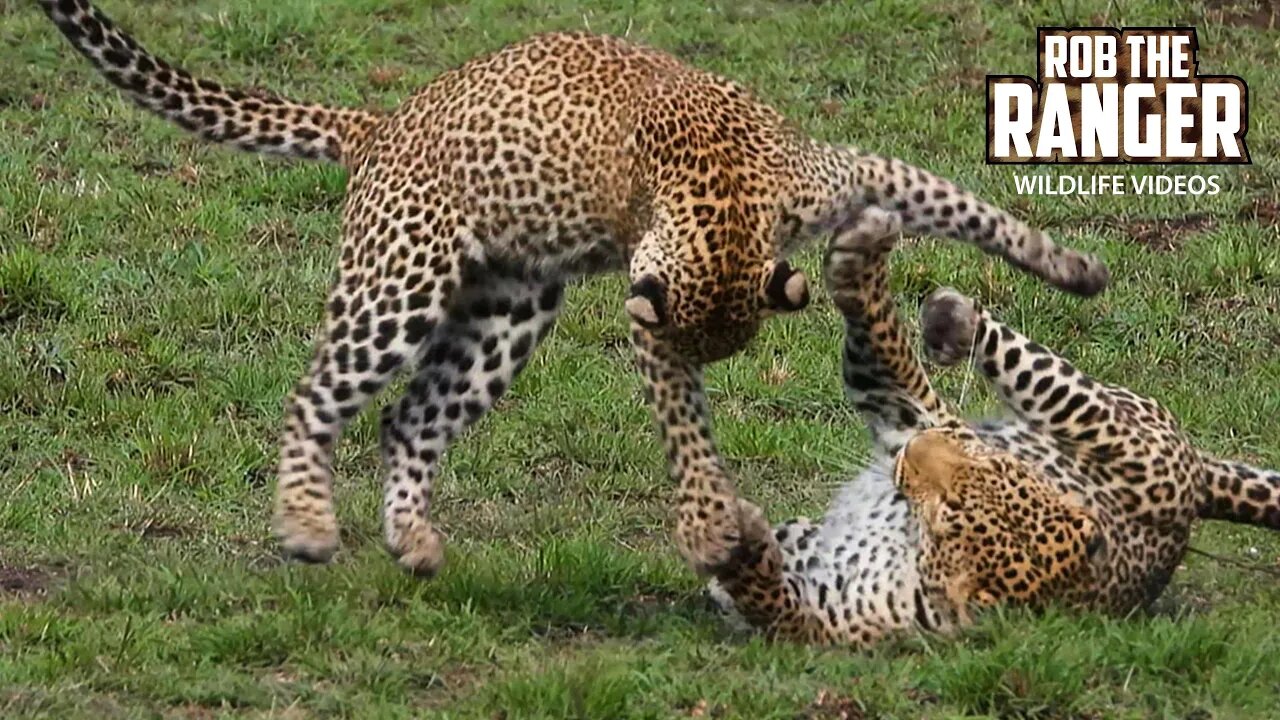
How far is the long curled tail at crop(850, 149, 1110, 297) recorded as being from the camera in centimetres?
810

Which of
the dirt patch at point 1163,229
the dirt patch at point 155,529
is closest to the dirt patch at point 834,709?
the dirt patch at point 155,529

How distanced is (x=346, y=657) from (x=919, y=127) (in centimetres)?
692

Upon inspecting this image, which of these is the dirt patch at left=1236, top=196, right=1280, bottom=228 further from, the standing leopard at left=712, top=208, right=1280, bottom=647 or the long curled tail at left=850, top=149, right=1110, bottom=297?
the standing leopard at left=712, top=208, right=1280, bottom=647

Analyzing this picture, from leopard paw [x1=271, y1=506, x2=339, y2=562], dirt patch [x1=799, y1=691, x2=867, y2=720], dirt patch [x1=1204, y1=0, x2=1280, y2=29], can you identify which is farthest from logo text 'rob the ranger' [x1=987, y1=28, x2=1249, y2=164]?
dirt patch [x1=799, y1=691, x2=867, y2=720]

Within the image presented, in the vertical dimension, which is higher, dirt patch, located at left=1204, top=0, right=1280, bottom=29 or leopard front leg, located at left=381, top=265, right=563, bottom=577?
dirt patch, located at left=1204, top=0, right=1280, bottom=29

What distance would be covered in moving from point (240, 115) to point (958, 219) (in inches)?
97.1

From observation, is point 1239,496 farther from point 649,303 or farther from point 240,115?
point 240,115

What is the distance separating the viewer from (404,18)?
47.4 ft

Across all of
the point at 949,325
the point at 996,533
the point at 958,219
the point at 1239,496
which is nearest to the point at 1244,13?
the point at 958,219

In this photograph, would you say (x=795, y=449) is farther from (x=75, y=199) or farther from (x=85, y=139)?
(x=85, y=139)

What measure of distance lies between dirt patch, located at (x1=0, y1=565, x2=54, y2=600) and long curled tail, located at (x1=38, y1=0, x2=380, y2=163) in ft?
5.42

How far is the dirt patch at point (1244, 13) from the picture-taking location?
14.3 meters

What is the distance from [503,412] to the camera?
9.79 meters

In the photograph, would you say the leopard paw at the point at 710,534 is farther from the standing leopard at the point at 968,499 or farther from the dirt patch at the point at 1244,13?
the dirt patch at the point at 1244,13
